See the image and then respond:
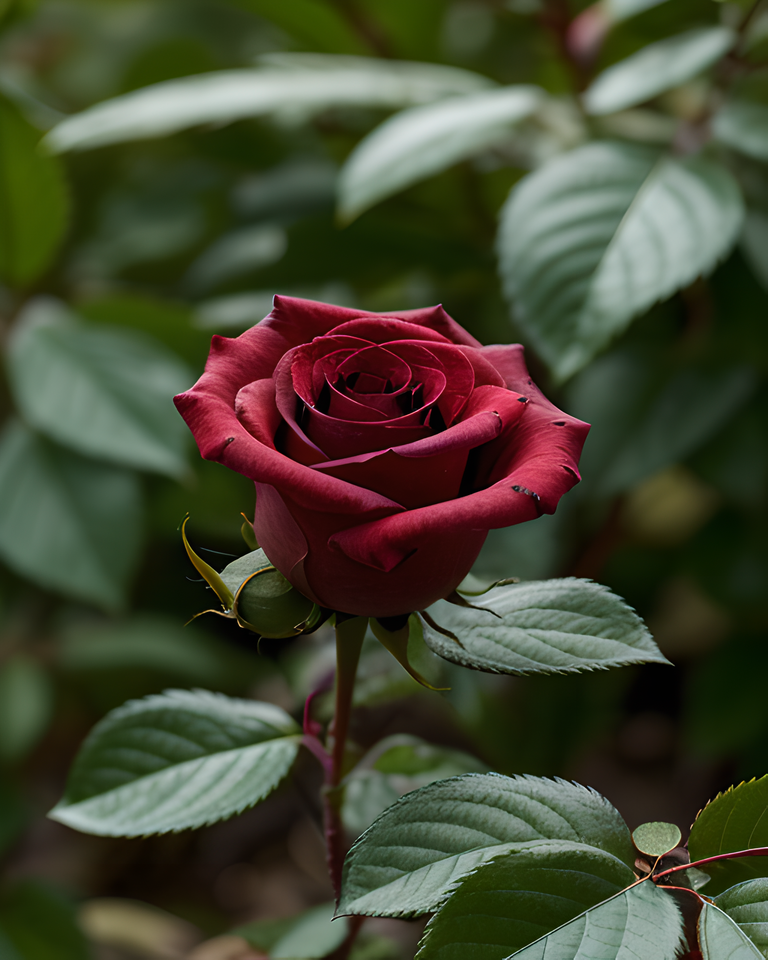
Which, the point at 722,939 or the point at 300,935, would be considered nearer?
the point at 722,939

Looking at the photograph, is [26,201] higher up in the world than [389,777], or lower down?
higher up

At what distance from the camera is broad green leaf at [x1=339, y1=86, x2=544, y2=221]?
583 millimetres

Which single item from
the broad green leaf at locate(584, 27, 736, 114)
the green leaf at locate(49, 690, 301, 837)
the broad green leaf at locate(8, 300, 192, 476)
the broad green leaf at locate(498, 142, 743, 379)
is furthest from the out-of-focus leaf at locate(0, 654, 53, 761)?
the broad green leaf at locate(584, 27, 736, 114)

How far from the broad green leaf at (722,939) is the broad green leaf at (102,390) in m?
0.50

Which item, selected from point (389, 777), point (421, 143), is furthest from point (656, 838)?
point (421, 143)

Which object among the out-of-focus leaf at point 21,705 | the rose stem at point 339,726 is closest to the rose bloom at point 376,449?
the rose stem at point 339,726

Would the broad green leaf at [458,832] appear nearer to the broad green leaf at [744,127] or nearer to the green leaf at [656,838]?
the green leaf at [656,838]

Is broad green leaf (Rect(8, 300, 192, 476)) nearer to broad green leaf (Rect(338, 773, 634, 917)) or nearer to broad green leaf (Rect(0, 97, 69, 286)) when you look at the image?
broad green leaf (Rect(0, 97, 69, 286))

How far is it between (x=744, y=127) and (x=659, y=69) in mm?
83

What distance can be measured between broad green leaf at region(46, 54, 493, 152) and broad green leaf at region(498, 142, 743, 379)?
18 centimetres

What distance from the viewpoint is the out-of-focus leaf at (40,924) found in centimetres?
67

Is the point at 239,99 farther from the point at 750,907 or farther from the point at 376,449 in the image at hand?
the point at 750,907

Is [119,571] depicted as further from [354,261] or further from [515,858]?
[515,858]

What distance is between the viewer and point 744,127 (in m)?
0.64
